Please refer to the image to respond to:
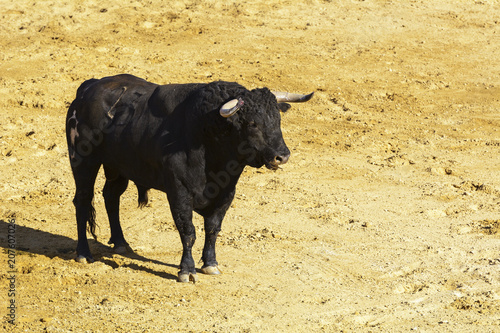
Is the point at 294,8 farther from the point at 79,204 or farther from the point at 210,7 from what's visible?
the point at 79,204

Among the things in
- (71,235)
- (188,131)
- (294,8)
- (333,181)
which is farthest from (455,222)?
(294,8)

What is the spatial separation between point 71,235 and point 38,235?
0.41m

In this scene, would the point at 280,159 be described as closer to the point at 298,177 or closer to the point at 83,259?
the point at 83,259

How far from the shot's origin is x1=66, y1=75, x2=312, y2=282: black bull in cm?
814

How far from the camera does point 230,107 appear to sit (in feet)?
26.1

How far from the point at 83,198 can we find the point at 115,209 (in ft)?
1.40

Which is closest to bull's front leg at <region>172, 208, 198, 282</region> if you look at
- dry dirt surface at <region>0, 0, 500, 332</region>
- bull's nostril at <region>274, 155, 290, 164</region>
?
dry dirt surface at <region>0, 0, 500, 332</region>

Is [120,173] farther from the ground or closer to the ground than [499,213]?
farther from the ground

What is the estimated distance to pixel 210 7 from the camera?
59.3 ft

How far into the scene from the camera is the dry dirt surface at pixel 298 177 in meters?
8.21

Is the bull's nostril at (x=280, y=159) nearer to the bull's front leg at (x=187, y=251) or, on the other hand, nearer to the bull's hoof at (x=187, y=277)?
the bull's front leg at (x=187, y=251)

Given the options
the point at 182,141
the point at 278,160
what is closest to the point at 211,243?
the point at 182,141

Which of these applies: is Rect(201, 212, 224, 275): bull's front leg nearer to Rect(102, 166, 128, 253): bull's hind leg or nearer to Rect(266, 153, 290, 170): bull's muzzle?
Rect(266, 153, 290, 170): bull's muzzle

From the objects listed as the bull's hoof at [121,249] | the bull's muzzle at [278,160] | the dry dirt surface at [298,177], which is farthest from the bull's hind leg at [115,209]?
the bull's muzzle at [278,160]
